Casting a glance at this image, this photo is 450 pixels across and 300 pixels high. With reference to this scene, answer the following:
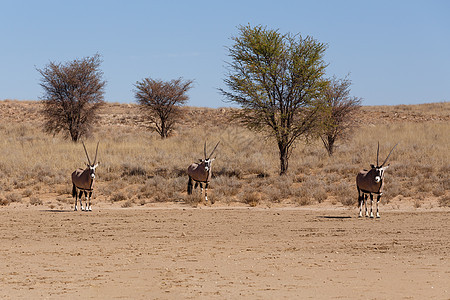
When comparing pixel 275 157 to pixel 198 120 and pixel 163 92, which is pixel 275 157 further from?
pixel 198 120

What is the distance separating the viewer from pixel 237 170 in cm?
2903

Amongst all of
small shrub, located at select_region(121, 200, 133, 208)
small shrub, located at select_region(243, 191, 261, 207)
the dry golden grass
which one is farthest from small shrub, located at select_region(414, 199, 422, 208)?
small shrub, located at select_region(121, 200, 133, 208)

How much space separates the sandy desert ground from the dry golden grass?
331 centimetres

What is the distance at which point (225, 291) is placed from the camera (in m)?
9.28

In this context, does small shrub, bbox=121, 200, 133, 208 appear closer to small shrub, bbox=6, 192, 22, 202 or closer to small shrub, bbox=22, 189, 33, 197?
small shrub, bbox=6, 192, 22, 202

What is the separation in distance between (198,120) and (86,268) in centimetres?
5600

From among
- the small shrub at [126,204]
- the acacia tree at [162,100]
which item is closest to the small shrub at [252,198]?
the small shrub at [126,204]

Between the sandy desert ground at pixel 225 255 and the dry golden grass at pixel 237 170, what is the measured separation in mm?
3311

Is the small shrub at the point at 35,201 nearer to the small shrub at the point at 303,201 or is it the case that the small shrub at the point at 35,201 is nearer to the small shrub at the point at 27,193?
the small shrub at the point at 27,193

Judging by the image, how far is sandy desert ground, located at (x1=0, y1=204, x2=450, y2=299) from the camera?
940cm

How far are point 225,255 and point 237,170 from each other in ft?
54.0

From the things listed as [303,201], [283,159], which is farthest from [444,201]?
[283,159]

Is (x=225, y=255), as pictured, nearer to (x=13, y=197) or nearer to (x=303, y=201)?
(x=303, y=201)

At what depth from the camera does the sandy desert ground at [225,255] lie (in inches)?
370
